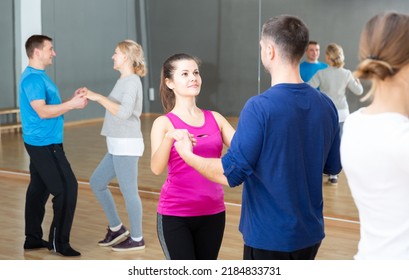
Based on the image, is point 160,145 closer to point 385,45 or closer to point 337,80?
point 385,45

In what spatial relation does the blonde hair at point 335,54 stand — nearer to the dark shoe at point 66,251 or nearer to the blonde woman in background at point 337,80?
the blonde woman in background at point 337,80

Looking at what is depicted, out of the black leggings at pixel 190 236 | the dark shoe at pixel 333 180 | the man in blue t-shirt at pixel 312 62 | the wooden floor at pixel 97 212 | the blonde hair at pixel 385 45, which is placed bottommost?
the wooden floor at pixel 97 212

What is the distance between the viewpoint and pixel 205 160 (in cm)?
242

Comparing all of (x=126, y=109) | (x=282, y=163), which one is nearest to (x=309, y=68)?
(x=126, y=109)

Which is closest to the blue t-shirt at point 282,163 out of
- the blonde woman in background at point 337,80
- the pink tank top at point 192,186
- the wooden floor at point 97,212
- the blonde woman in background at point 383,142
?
the blonde woman in background at point 383,142

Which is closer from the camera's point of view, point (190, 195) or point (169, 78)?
point (190, 195)

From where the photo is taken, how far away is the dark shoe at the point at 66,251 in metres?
4.82

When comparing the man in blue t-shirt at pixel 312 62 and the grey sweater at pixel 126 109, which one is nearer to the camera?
the grey sweater at pixel 126 109

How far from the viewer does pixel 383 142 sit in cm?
179

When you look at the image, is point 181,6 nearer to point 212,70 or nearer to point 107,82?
point 212,70

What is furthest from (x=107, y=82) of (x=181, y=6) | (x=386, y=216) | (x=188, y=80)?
(x=386, y=216)

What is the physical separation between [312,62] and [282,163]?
10.8 ft

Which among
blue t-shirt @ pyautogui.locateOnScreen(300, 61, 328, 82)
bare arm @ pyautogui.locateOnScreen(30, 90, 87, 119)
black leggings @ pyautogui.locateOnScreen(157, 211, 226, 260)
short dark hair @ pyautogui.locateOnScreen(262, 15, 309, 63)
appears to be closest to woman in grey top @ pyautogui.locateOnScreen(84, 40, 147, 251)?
bare arm @ pyautogui.locateOnScreen(30, 90, 87, 119)
